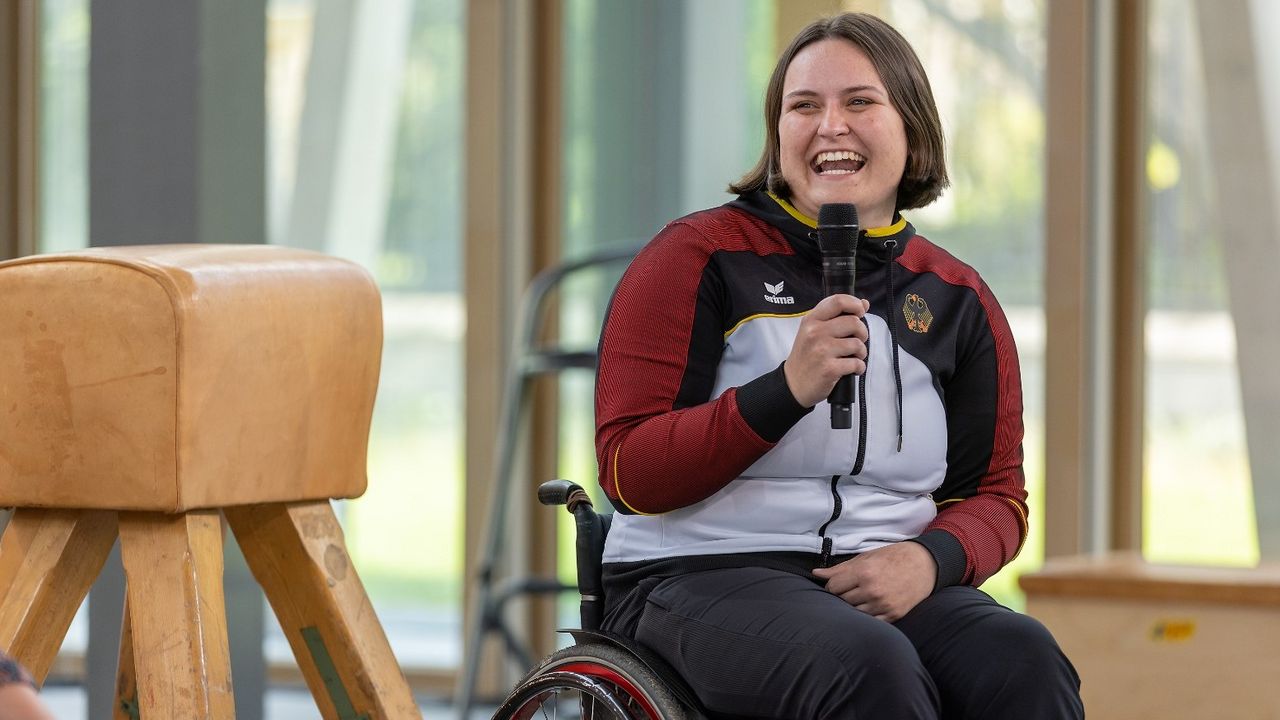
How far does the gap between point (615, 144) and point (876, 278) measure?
2416mm

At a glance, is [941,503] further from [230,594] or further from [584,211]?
[584,211]

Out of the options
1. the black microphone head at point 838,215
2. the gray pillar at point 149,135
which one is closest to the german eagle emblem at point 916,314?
the black microphone head at point 838,215

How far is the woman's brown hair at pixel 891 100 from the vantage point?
186 cm

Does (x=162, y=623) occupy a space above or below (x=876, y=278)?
below

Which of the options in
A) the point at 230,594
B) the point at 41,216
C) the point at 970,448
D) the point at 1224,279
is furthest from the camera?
the point at 41,216

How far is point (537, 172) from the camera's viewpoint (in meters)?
4.23

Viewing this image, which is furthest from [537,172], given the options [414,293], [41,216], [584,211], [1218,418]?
[1218,418]

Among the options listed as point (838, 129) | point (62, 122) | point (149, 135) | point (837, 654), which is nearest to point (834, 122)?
point (838, 129)

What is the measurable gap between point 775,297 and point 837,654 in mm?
413

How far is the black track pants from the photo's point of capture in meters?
1.55

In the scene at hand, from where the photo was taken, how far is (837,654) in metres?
1.56

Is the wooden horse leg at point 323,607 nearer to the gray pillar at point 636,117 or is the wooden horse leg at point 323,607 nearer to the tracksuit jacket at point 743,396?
the tracksuit jacket at point 743,396

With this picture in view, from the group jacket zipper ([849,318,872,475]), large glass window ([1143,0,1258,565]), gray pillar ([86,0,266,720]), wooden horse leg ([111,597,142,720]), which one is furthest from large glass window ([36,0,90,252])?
jacket zipper ([849,318,872,475])

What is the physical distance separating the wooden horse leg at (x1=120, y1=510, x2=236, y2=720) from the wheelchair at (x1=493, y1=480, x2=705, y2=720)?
0.31 meters
